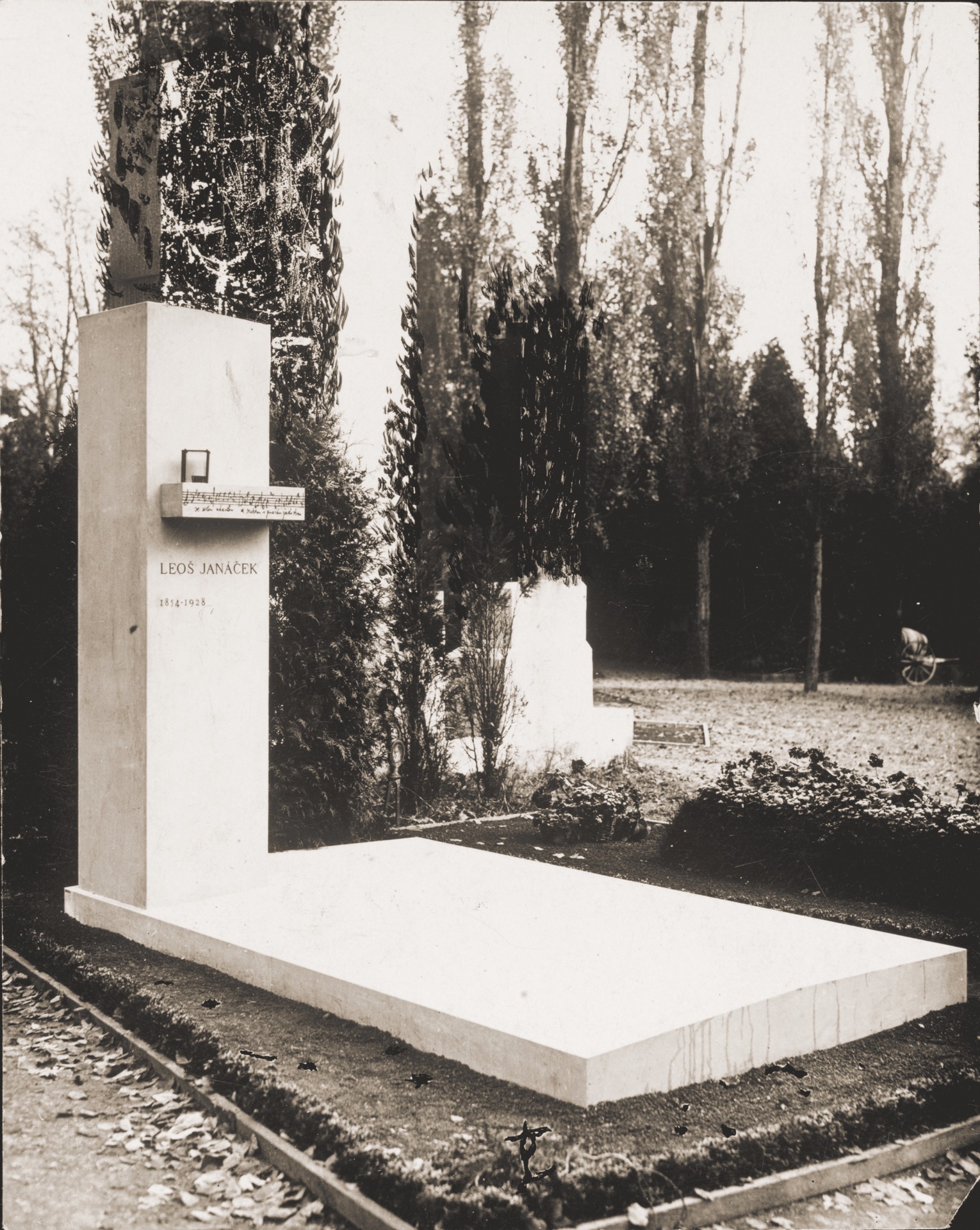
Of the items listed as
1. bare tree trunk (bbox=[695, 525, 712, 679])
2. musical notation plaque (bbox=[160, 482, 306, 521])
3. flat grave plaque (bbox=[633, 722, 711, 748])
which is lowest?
flat grave plaque (bbox=[633, 722, 711, 748])

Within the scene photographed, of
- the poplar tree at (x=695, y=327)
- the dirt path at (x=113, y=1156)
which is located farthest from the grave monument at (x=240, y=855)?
the poplar tree at (x=695, y=327)

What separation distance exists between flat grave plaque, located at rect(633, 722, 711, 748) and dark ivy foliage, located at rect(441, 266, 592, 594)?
0.98 meters

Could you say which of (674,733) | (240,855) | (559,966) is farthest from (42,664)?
(674,733)

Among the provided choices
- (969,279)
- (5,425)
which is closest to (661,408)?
(969,279)

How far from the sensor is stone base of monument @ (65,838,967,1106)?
284cm

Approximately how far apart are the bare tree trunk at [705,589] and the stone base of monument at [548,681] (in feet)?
2.71

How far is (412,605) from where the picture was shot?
19.9ft

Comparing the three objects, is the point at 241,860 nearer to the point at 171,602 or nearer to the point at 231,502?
the point at 171,602

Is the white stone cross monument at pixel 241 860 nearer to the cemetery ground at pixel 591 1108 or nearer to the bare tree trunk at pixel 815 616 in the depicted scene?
the cemetery ground at pixel 591 1108

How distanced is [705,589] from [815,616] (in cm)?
56

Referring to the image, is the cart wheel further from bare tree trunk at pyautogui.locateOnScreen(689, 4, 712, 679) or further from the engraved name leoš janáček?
the engraved name leoš janáček

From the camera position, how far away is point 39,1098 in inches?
115

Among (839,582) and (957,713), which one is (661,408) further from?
(957,713)

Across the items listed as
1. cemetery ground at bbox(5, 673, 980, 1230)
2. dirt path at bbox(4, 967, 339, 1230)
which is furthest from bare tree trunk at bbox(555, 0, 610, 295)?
dirt path at bbox(4, 967, 339, 1230)
